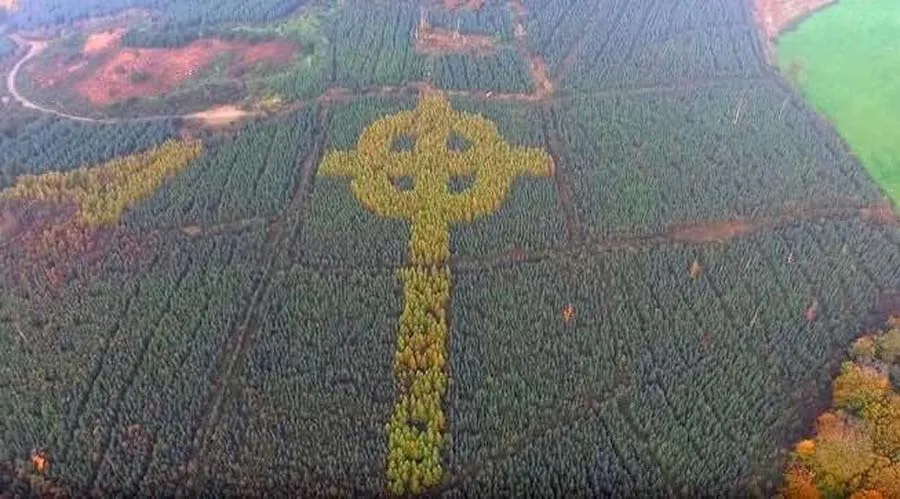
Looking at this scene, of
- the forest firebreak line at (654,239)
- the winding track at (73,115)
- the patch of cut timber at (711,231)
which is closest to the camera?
the forest firebreak line at (654,239)

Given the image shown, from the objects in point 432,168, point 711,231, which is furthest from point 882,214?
point 432,168

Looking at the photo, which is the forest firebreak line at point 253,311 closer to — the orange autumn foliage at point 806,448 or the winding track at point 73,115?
the winding track at point 73,115

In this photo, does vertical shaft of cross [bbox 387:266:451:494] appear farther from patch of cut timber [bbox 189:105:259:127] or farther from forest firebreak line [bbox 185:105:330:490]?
patch of cut timber [bbox 189:105:259:127]

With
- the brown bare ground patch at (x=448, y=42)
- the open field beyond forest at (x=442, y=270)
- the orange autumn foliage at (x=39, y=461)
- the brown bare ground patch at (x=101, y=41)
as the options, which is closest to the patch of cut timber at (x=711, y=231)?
the open field beyond forest at (x=442, y=270)

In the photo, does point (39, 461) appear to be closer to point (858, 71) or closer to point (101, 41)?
point (101, 41)

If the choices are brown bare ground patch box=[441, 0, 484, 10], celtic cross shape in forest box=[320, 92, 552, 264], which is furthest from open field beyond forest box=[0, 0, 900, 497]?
brown bare ground patch box=[441, 0, 484, 10]
